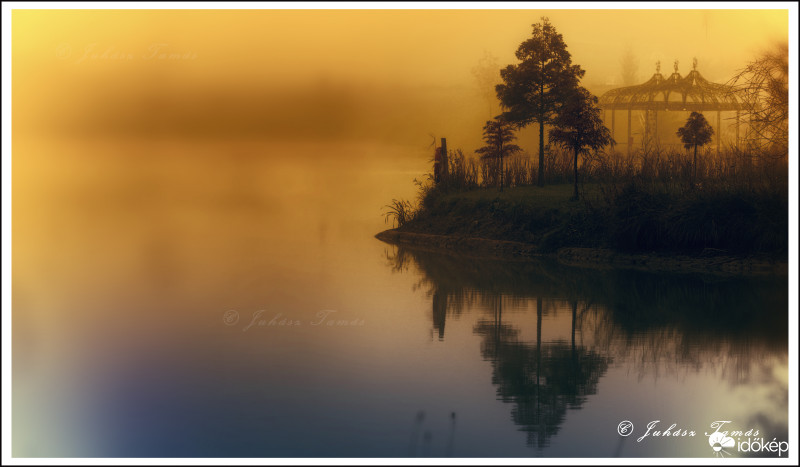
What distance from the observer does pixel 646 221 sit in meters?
15.6

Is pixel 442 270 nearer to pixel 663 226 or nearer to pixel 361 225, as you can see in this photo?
pixel 663 226

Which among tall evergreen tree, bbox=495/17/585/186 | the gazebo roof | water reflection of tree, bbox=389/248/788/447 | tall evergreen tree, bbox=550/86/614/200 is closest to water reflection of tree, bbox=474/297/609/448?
water reflection of tree, bbox=389/248/788/447

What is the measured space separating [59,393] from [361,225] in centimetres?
1521

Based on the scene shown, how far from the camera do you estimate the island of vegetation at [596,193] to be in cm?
1502

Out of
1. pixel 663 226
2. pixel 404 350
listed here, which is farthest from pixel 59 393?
pixel 663 226

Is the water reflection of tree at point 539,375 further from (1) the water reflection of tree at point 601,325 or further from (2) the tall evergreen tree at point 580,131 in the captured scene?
(2) the tall evergreen tree at point 580,131

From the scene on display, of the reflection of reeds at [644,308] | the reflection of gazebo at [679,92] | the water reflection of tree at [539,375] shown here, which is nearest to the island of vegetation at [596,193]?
the reflection of reeds at [644,308]

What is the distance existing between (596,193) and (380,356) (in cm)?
1076

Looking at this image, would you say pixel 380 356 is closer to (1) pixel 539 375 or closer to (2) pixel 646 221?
(1) pixel 539 375

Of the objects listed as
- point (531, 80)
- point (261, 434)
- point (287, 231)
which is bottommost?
point (261, 434)

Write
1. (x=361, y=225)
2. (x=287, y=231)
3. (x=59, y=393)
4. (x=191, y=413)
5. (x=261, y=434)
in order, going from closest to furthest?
(x=261, y=434)
(x=191, y=413)
(x=59, y=393)
(x=287, y=231)
(x=361, y=225)

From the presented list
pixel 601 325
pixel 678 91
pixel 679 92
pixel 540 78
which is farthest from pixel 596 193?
pixel 679 92

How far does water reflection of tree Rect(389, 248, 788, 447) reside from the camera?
7891 millimetres

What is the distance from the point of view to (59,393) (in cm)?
810
